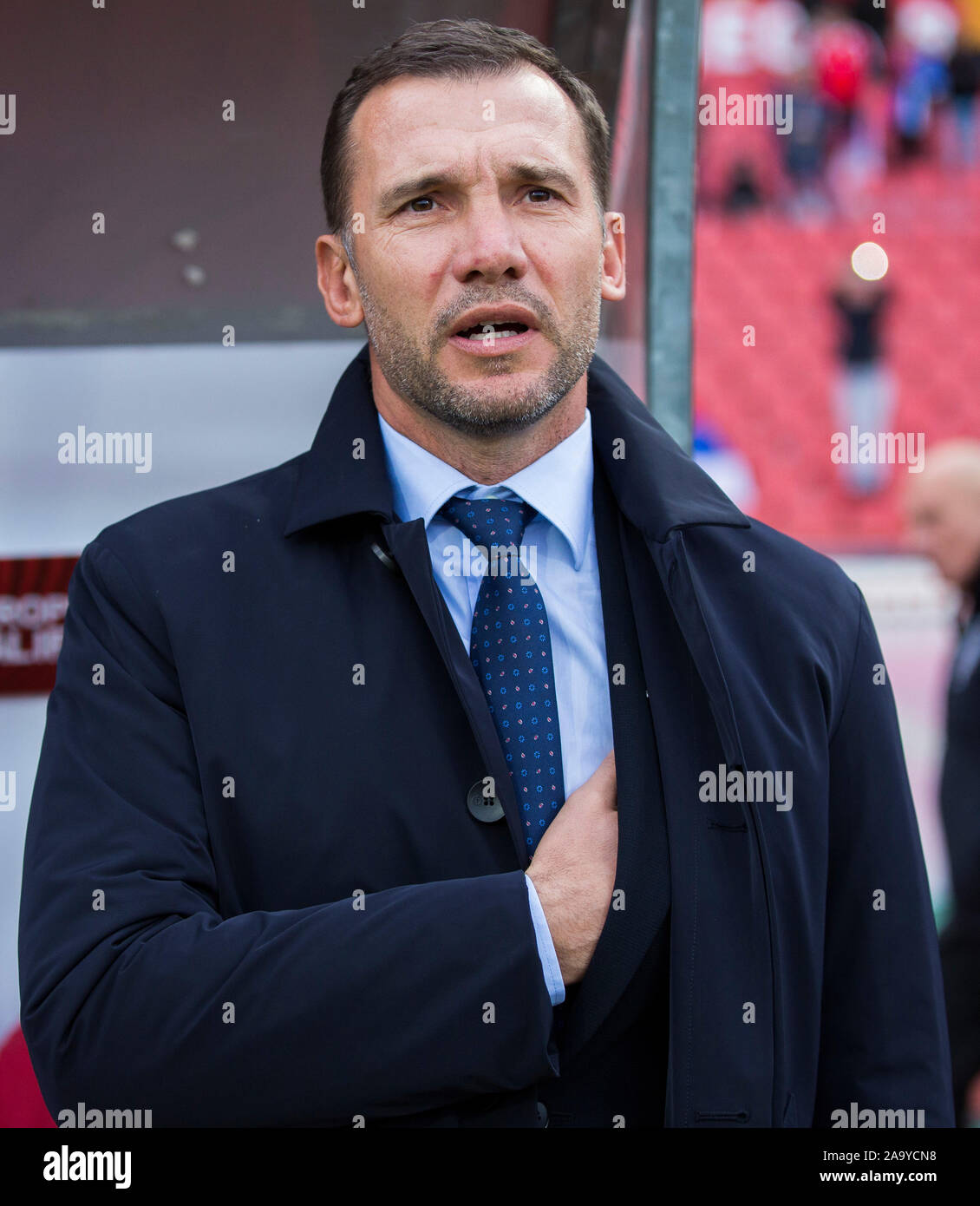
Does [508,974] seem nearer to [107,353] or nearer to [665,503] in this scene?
[665,503]

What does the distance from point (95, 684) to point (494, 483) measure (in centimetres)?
43

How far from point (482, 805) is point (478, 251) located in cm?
51

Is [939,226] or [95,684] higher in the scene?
[939,226]

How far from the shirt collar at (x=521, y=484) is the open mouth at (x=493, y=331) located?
0.42 feet

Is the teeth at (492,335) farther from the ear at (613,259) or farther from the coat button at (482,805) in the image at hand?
the coat button at (482,805)

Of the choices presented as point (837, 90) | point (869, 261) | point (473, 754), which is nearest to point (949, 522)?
point (473, 754)

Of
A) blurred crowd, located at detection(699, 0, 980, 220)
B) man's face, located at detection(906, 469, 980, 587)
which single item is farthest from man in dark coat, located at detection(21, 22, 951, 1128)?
blurred crowd, located at detection(699, 0, 980, 220)

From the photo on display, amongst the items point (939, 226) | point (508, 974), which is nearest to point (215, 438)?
point (508, 974)

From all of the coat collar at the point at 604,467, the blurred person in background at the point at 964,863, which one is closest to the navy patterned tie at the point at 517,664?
the coat collar at the point at 604,467

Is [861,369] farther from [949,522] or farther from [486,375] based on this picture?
[486,375]

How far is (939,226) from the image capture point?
9.85 m

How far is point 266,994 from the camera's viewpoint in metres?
1.02

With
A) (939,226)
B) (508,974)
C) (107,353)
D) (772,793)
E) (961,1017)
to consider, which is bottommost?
(961,1017)
